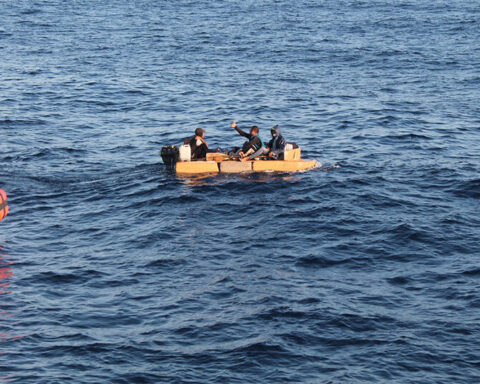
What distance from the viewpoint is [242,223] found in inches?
832

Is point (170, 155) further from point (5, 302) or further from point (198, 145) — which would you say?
point (5, 302)

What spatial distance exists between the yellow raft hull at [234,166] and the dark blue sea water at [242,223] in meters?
0.47

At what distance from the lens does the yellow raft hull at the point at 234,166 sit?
24.9 meters

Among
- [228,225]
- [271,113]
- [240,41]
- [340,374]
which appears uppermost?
[240,41]

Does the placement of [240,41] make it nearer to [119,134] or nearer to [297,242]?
[119,134]

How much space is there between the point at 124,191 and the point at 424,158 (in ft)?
35.6

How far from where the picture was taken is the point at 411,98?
3584 centimetres

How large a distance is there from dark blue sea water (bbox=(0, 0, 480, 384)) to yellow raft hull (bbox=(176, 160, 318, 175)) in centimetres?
47

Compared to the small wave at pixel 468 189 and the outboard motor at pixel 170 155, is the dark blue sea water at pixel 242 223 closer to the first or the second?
the small wave at pixel 468 189

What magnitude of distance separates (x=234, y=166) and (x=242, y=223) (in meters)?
4.15

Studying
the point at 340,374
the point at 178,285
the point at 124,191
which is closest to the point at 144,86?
the point at 124,191

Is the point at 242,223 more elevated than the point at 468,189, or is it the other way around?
the point at 468,189

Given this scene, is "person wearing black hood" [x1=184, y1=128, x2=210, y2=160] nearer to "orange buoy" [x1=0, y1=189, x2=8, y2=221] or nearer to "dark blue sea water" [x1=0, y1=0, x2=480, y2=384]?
"dark blue sea water" [x1=0, y1=0, x2=480, y2=384]

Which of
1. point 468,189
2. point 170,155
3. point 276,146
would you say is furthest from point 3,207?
point 468,189
